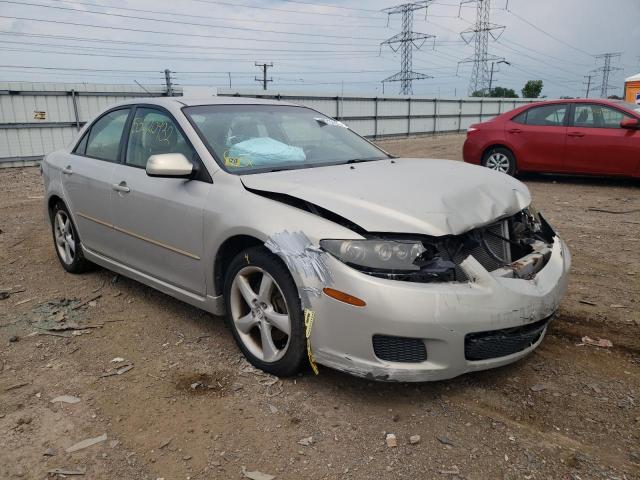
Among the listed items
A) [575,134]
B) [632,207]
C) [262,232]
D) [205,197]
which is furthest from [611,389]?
[575,134]

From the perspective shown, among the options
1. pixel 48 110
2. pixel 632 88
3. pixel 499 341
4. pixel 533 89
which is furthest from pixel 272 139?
pixel 533 89

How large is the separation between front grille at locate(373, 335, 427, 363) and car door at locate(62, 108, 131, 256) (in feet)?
8.46

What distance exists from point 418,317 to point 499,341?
50 cm

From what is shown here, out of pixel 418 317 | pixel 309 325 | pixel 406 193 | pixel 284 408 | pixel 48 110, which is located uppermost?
pixel 48 110

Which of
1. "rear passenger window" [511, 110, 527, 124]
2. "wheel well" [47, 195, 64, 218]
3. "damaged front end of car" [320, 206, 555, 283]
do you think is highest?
"rear passenger window" [511, 110, 527, 124]

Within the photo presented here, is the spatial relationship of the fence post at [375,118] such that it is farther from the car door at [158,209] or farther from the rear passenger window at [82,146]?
the car door at [158,209]

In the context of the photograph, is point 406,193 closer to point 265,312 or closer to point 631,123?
point 265,312

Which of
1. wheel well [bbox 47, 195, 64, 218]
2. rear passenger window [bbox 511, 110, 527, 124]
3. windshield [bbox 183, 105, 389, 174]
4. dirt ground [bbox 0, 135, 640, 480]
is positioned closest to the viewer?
dirt ground [bbox 0, 135, 640, 480]

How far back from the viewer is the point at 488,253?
2885 mm

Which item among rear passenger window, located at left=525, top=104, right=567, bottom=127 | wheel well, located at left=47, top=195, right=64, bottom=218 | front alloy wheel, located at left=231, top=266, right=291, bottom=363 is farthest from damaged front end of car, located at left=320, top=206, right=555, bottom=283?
rear passenger window, located at left=525, top=104, right=567, bottom=127

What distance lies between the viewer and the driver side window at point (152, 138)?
362 cm

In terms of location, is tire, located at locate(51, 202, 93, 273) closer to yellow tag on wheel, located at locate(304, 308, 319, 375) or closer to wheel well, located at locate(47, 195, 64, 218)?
wheel well, located at locate(47, 195, 64, 218)

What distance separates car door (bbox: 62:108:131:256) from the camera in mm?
4234

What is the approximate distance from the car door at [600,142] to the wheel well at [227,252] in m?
7.69
